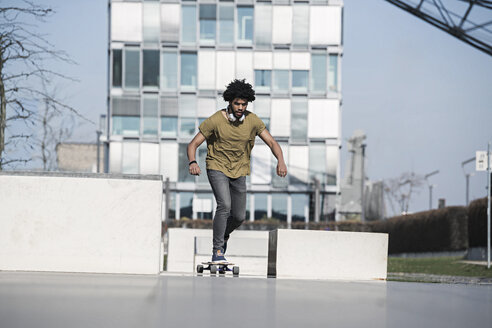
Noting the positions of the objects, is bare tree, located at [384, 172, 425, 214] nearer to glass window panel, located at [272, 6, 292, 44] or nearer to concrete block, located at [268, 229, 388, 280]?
glass window panel, located at [272, 6, 292, 44]

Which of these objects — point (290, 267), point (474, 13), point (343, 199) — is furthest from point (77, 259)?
point (343, 199)

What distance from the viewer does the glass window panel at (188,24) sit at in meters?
52.5

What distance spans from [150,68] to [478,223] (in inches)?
1132

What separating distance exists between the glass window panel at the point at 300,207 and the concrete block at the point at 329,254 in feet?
134

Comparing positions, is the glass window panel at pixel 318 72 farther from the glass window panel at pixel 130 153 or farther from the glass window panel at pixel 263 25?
the glass window panel at pixel 130 153

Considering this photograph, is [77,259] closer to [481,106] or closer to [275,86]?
[275,86]

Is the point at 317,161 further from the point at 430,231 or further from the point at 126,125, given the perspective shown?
the point at 430,231

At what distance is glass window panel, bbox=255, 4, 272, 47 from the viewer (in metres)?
52.5

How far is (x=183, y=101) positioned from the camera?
5209 centimetres

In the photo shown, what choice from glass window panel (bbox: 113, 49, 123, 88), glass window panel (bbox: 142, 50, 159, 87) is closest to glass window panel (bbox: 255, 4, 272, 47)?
glass window panel (bbox: 142, 50, 159, 87)

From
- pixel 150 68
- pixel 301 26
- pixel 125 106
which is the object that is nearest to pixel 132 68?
pixel 150 68

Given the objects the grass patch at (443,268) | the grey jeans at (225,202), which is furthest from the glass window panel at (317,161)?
the grey jeans at (225,202)

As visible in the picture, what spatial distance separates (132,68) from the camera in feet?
172

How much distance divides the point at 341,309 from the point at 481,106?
71.5 m
